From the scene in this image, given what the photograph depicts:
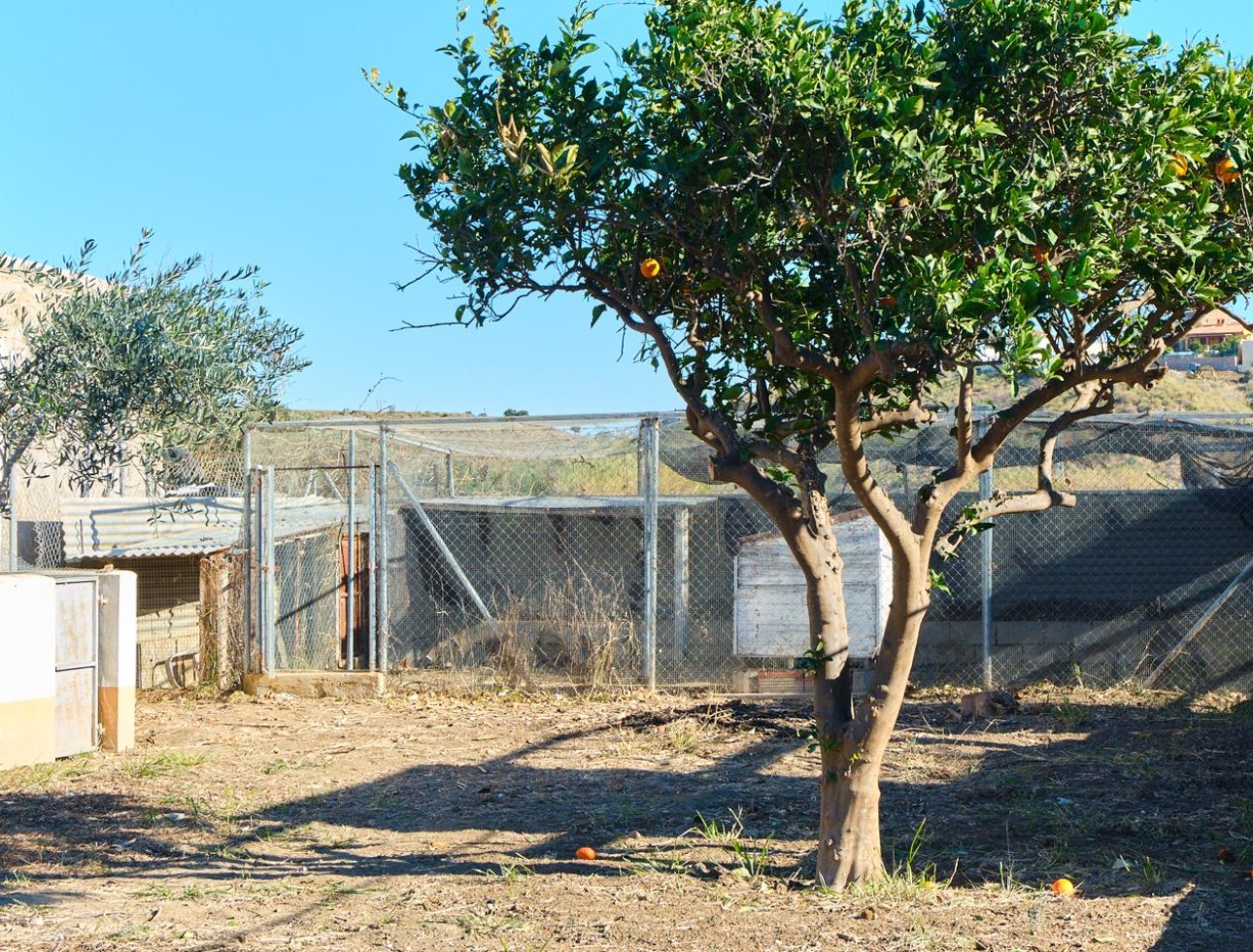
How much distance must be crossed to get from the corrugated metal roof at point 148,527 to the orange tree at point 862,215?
6216 mm

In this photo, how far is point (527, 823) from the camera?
7332 millimetres

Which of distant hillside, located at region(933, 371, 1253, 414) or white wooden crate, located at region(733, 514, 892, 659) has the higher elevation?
distant hillside, located at region(933, 371, 1253, 414)

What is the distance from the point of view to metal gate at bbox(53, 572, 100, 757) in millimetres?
9172

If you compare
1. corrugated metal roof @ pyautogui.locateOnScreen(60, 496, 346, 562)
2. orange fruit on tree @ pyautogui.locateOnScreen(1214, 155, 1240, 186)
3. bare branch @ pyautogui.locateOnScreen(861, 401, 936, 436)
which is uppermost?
orange fruit on tree @ pyautogui.locateOnScreen(1214, 155, 1240, 186)

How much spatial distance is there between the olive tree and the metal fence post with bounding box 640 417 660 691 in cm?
373

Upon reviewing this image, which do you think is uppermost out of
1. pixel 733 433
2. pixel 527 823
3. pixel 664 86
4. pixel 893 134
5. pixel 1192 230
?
pixel 664 86

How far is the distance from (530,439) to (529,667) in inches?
116

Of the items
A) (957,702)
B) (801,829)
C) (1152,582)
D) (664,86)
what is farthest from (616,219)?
(1152,582)

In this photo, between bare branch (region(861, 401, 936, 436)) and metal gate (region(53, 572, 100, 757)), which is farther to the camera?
metal gate (region(53, 572, 100, 757))

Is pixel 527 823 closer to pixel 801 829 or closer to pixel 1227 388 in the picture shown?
pixel 801 829

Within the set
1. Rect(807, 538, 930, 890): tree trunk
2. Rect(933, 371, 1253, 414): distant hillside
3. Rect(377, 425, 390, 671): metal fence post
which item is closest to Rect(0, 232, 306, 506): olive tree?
Rect(377, 425, 390, 671): metal fence post

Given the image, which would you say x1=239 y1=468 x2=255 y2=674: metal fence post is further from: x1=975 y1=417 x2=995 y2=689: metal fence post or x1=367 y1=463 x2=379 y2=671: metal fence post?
x1=975 y1=417 x2=995 y2=689: metal fence post

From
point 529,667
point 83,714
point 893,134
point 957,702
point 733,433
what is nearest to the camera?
point 893,134

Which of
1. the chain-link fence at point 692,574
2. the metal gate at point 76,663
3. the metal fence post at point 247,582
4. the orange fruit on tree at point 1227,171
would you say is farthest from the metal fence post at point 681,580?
the orange fruit on tree at point 1227,171
